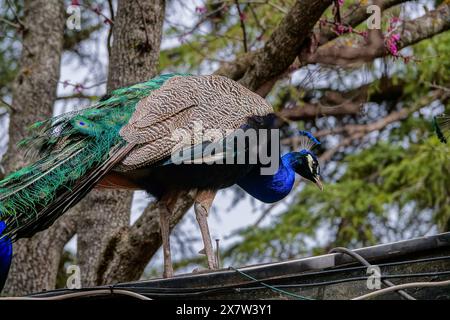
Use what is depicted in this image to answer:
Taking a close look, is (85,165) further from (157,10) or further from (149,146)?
(157,10)

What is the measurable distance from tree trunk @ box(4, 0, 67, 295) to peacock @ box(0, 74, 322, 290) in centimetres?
116

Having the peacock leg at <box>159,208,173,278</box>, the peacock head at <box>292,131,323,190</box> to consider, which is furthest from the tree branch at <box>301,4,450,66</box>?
the peacock leg at <box>159,208,173,278</box>

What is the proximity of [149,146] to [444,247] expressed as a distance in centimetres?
146

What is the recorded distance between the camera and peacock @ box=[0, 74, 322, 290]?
13.2 ft

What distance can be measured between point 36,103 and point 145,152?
2560 mm

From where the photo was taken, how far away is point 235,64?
6168mm

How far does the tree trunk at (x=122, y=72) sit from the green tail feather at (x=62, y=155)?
1.19m

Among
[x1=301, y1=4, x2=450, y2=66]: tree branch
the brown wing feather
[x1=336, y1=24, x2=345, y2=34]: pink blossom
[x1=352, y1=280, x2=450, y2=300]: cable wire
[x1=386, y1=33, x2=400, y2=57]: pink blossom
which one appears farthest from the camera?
[x1=301, y1=4, x2=450, y2=66]: tree branch

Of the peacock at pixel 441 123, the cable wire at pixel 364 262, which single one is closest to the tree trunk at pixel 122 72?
the peacock at pixel 441 123

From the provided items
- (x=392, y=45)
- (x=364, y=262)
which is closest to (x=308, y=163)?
(x=392, y=45)

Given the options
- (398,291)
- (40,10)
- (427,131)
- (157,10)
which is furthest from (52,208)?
(427,131)

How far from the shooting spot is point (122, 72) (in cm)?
580

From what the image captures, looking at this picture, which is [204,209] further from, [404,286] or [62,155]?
[404,286]

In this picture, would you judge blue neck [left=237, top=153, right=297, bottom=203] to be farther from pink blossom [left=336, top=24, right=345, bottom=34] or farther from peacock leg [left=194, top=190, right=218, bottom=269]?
pink blossom [left=336, top=24, right=345, bottom=34]
